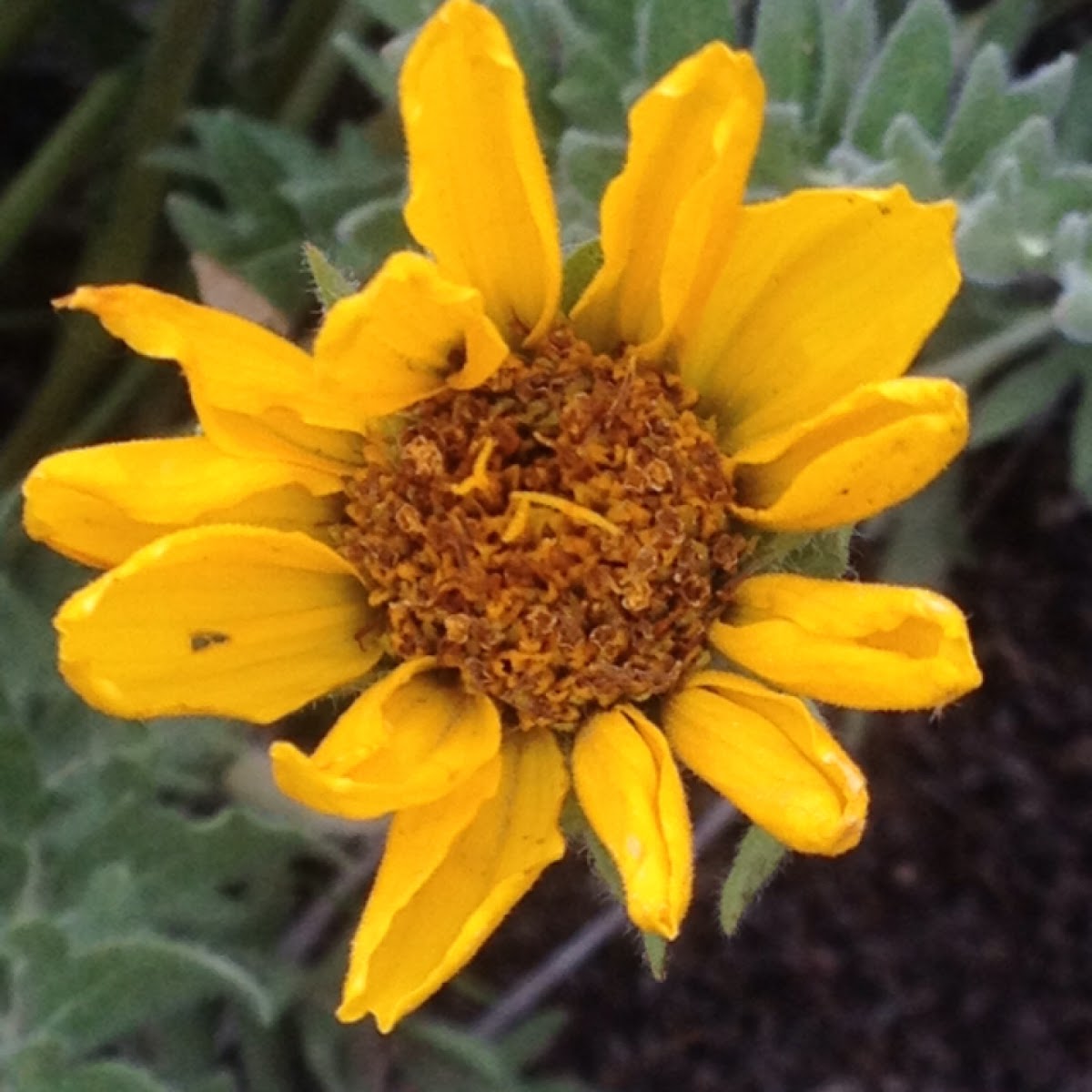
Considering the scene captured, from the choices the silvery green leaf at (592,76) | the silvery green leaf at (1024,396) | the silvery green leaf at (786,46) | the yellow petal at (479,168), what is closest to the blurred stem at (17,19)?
the silvery green leaf at (592,76)

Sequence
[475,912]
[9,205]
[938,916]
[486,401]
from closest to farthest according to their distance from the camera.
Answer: [475,912] → [486,401] → [9,205] → [938,916]

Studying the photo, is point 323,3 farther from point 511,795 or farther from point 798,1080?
point 798,1080

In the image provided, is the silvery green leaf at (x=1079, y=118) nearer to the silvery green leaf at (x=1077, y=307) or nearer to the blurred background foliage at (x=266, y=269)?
the blurred background foliage at (x=266, y=269)

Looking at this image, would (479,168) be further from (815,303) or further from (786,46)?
(786,46)

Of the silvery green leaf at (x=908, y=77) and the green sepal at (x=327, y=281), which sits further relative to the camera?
the silvery green leaf at (x=908, y=77)

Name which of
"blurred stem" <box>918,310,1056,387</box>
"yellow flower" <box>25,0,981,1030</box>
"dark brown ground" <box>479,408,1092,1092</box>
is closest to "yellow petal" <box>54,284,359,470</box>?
"yellow flower" <box>25,0,981,1030</box>

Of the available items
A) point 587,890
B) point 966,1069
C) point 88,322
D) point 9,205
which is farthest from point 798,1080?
point 9,205

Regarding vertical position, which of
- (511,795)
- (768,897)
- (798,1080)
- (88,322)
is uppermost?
(511,795)
